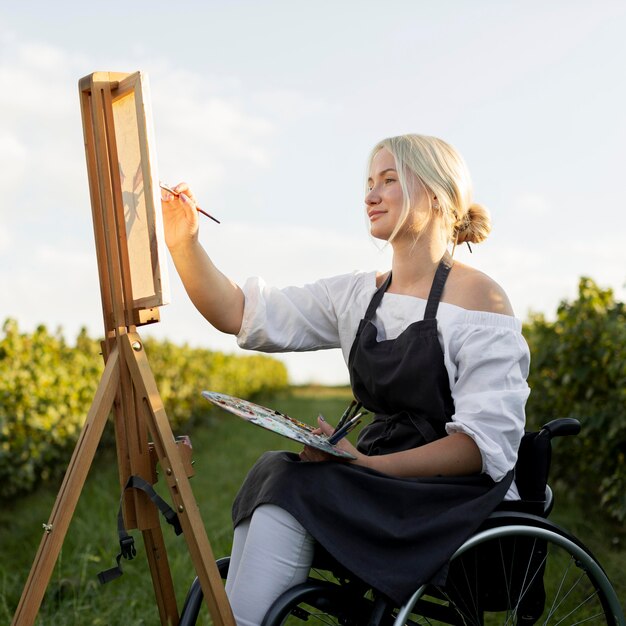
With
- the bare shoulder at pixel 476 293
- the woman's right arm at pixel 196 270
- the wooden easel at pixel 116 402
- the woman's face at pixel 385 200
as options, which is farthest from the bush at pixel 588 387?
the wooden easel at pixel 116 402

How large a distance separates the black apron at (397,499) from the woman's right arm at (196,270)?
548 mm

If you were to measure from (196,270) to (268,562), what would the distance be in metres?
0.89

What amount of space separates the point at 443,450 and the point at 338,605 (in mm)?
469

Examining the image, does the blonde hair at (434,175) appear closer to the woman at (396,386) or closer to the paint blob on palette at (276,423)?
the woman at (396,386)

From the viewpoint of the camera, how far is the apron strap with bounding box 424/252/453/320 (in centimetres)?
246

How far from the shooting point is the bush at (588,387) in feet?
14.7

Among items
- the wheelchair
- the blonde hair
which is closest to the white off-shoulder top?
the wheelchair

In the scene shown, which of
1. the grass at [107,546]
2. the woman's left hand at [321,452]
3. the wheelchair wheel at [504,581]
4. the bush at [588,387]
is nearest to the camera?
the woman's left hand at [321,452]

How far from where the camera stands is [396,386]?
7.86 ft

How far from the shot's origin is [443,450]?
2.30 m

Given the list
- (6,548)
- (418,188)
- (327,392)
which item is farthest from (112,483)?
(327,392)

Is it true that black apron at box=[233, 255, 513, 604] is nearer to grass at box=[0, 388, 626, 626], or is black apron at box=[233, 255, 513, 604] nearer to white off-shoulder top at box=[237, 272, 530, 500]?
white off-shoulder top at box=[237, 272, 530, 500]

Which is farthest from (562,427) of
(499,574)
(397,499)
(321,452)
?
(321,452)

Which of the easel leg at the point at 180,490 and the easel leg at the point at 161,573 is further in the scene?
the easel leg at the point at 161,573
